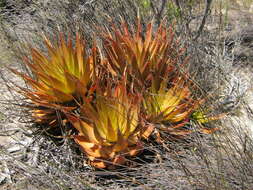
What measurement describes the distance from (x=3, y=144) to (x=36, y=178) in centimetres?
83

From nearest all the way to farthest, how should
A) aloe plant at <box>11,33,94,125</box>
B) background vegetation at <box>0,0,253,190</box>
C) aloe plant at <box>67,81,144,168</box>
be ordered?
background vegetation at <box>0,0,253,190</box>
aloe plant at <box>67,81,144,168</box>
aloe plant at <box>11,33,94,125</box>

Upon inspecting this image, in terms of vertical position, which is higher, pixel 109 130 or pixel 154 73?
pixel 154 73

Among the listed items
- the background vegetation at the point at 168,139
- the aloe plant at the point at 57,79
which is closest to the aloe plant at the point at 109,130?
the background vegetation at the point at 168,139

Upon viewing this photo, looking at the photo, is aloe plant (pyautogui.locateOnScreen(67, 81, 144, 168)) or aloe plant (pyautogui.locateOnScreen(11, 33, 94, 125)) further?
aloe plant (pyautogui.locateOnScreen(11, 33, 94, 125))

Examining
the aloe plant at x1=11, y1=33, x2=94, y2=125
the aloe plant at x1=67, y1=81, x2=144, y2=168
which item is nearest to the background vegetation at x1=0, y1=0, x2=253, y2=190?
the aloe plant at x1=67, y1=81, x2=144, y2=168

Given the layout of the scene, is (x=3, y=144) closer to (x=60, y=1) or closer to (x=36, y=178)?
(x=36, y=178)

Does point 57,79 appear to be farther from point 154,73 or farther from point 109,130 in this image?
point 154,73

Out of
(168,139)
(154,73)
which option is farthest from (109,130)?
(154,73)

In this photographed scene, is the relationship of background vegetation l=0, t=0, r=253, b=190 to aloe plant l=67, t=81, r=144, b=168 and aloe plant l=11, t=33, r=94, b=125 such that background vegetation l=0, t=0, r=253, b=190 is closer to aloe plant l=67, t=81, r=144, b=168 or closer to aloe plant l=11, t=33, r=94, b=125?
aloe plant l=67, t=81, r=144, b=168

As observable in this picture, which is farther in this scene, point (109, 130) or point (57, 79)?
point (57, 79)

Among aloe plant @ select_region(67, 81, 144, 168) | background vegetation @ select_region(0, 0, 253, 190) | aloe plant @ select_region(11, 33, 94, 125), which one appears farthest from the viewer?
aloe plant @ select_region(11, 33, 94, 125)

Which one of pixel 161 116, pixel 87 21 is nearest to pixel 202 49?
pixel 161 116

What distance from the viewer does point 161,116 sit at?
2289 mm

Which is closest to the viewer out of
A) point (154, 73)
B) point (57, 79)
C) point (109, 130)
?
point (109, 130)
